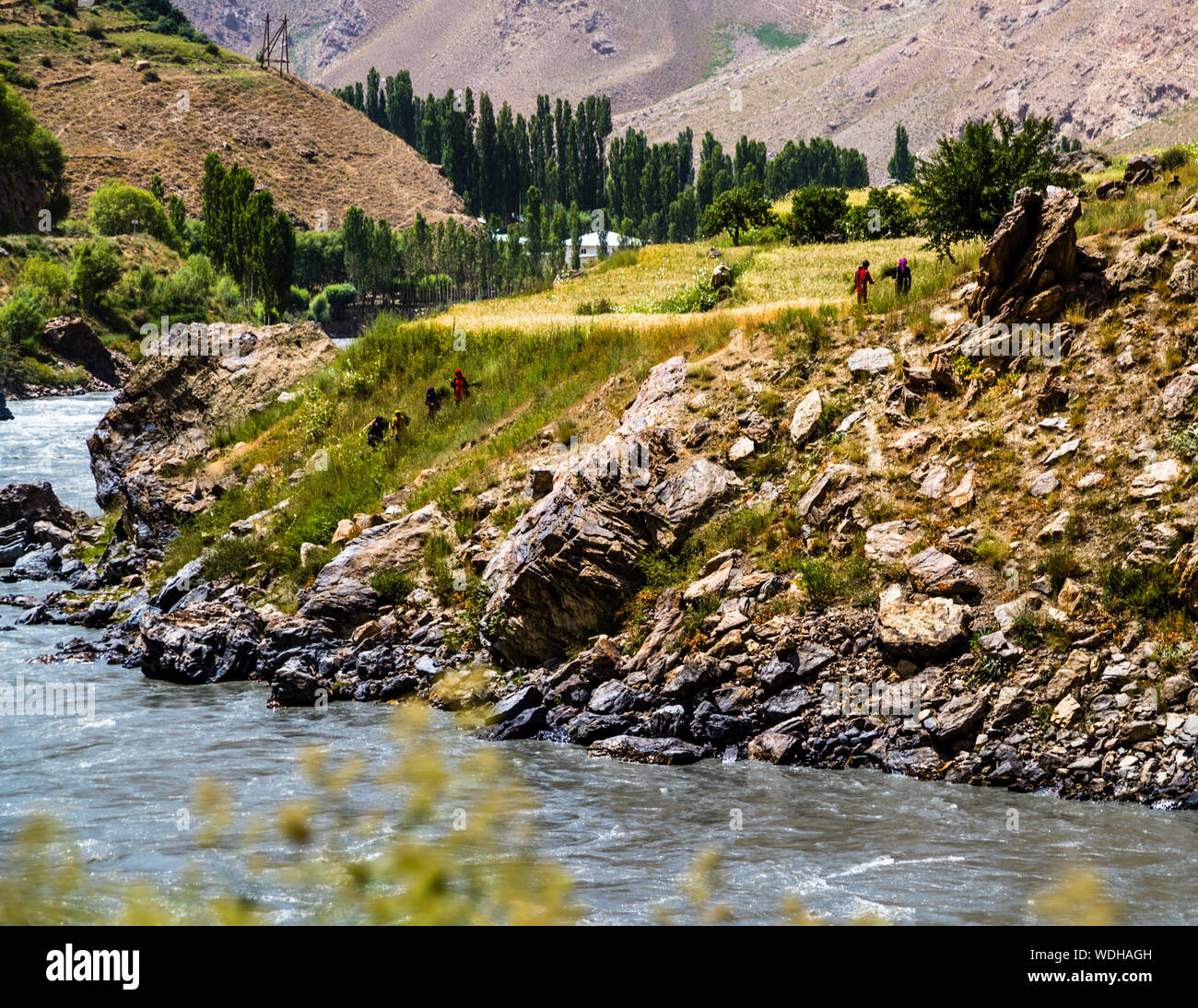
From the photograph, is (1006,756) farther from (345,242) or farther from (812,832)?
(345,242)

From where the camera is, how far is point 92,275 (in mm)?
92688

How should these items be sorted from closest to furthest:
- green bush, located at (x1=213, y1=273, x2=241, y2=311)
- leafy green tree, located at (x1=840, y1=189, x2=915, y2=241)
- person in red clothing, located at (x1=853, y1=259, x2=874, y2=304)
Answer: person in red clothing, located at (x1=853, y1=259, x2=874, y2=304)
leafy green tree, located at (x1=840, y1=189, x2=915, y2=241)
green bush, located at (x1=213, y1=273, x2=241, y2=311)

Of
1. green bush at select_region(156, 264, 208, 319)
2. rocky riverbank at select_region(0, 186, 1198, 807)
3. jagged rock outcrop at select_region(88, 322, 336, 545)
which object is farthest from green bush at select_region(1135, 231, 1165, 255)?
green bush at select_region(156, 264, 208, 319)

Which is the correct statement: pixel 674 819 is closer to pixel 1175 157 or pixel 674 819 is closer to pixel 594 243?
pixel 1175 157

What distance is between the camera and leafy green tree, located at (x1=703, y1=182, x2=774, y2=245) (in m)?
67.2

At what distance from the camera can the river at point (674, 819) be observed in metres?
10.5

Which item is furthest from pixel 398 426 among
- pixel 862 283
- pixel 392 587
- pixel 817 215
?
pixel 817 215

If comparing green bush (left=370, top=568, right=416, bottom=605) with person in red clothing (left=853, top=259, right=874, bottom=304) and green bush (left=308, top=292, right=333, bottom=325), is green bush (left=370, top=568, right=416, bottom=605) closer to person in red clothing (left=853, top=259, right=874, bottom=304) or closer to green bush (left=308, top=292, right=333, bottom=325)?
person in red clothing (left=853, top=259, right=874, bottom=304)

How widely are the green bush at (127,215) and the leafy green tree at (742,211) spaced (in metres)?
73.4

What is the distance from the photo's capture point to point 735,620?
1841cm

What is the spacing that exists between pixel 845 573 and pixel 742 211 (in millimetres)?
53004

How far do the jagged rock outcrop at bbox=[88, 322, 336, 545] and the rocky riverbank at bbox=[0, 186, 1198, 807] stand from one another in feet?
29.0

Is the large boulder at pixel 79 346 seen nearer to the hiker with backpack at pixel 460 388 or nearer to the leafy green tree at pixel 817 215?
the leafy green tree at pixel 817 215

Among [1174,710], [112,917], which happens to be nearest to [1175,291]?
[1174,710]
